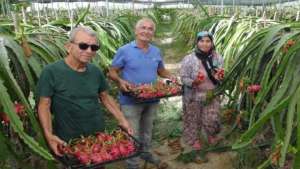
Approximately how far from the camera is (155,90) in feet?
9.34

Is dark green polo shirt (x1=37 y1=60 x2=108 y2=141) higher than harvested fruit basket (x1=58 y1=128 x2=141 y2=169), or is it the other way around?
dark green polo shirt (x1=37 y1=60 x2=108 y2=141)

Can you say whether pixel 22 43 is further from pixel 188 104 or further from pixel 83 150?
pixel 188 104

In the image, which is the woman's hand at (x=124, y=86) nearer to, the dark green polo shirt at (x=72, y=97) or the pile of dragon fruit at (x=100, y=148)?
the dark green polo shirt at (x=72, y=97)

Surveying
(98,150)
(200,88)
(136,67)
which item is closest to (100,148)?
(98,150)

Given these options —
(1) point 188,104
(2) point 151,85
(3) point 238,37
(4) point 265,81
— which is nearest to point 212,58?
(1) point 188,104

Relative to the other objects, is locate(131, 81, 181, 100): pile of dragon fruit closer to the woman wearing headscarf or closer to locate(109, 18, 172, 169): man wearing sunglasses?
locate(109, 18, 172, 169): man wearing sunglasses

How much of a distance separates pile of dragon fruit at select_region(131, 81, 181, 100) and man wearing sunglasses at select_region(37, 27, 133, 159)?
61cm

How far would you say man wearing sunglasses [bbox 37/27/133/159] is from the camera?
2.00 meters

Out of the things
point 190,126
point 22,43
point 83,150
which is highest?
point 22,43

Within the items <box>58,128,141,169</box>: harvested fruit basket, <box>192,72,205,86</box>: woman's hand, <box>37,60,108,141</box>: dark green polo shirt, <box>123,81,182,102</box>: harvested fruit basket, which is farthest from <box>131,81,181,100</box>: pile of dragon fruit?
<box>58,128,141,169</box>: harvested fruit basket

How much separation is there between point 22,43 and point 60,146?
728mm

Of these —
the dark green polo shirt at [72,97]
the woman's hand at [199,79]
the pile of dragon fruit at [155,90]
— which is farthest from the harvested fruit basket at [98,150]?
the woman's hand at [199,79]

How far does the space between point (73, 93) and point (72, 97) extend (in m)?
0.02

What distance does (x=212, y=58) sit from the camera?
10.8 ft
